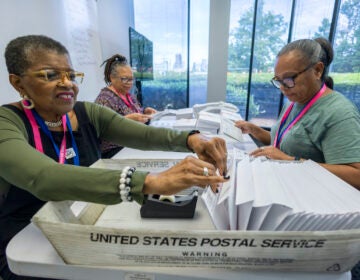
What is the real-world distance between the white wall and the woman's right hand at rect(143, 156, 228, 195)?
1.24 m

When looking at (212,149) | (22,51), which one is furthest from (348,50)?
(22,51)

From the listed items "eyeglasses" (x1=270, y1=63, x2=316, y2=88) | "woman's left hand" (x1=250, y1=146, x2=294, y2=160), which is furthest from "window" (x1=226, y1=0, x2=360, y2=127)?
"woman's left hand" (x1=250, y1=146, x2=294, y2=160)

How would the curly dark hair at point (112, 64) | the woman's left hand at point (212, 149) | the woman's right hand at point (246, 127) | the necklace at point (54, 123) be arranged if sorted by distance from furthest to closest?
1. the curly dark hair at point (112, 64)
2. the woman's right hand at point (246, 127)
3. the necklace at point (54, 123)
4. the woman's left hand at point (212, 149)

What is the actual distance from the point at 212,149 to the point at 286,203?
391 mm

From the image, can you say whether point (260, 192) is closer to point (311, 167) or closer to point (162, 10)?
point (311, 167)

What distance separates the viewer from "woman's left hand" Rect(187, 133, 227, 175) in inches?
30.6

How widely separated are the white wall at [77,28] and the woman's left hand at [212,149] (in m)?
1.15

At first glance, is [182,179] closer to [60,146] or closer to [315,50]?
[60,146]

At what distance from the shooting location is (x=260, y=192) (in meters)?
0.51

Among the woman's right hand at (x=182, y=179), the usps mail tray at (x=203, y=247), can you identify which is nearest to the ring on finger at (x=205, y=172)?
the woman's right hand at (x=182, y=179)

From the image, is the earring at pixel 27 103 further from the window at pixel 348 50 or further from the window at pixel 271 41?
the window at pixel 348 50

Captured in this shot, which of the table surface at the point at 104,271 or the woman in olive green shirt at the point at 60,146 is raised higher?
the woman in olive green shirt at the point at 60,146

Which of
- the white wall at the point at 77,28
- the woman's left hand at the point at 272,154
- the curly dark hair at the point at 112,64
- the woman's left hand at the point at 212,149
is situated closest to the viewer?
the woman's left hand at the point at 212,149

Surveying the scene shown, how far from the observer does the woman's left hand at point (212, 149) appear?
0.78 meters
